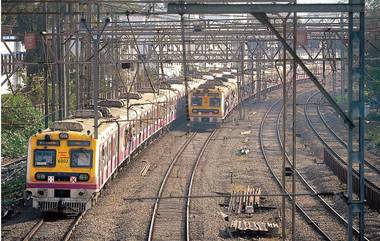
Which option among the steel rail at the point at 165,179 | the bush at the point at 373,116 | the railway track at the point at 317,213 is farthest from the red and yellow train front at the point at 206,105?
the railway track at the point at 317,213

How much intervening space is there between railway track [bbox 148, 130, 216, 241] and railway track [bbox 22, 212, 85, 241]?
162 centimetres

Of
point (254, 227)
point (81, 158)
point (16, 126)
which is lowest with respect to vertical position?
point (254, 227)

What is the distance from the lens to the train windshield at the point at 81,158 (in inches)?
638

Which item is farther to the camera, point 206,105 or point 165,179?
point 206,105

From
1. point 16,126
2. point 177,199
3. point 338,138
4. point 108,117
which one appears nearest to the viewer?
point 177,199

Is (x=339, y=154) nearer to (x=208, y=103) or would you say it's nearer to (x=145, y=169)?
(x=145, y=169)

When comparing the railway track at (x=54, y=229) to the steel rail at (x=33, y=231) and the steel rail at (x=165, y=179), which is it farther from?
the steel rail at (x=165, y=179)

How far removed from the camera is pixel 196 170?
24.0 meters

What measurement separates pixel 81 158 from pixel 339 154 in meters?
14.0

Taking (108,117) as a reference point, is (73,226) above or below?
below

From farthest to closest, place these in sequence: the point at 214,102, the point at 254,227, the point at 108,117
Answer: the point at 214,102 → the point at 108,117 → the point at 254,227

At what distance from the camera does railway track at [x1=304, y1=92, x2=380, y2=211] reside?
1833cm

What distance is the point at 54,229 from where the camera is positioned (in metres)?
15.3

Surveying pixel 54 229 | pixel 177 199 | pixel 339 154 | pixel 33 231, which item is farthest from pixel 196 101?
pixel 33 231
